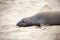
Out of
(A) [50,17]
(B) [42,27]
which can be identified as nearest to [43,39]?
(B) [42,27]

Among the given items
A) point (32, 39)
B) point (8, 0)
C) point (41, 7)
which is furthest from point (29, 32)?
point (8, 0)

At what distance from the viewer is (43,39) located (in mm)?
1741

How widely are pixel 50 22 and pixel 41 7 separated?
2.01ft

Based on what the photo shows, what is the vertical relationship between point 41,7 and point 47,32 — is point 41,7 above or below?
above

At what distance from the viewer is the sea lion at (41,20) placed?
6.88 ft

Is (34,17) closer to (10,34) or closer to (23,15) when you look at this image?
(23,15)

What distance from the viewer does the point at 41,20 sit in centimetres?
215

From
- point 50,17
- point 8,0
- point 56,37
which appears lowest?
point 56,37

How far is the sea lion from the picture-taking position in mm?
2098

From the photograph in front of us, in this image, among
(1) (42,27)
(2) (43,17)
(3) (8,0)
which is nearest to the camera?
(1) (42,27)

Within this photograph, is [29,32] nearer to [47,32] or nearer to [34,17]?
[47,32]

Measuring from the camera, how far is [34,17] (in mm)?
2201

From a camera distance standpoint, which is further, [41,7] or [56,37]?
[41,7]

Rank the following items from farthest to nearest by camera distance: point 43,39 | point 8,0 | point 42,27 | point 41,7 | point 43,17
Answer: point 8,0 < point 41,7 < point 43,17 < point 42,27 < point 43,39
